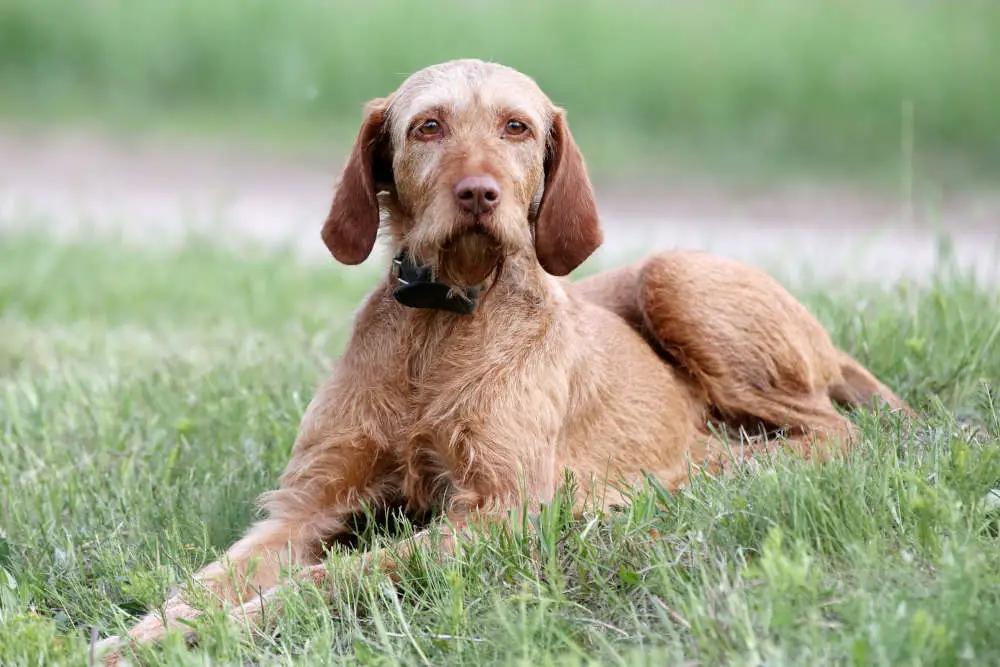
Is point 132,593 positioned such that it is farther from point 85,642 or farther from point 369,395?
point 369,395

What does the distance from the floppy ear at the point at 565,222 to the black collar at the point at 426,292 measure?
0.26 meters

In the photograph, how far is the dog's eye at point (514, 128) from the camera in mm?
4117

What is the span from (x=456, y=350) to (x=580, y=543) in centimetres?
86

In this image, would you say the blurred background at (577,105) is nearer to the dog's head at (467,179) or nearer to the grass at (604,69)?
the grass at (604,69)

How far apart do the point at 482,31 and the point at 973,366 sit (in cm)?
1000

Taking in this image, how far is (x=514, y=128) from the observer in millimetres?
4129

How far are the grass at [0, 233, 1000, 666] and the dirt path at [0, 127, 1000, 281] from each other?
115 inches

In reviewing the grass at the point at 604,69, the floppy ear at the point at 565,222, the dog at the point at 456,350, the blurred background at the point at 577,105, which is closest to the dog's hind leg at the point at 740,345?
the dog at the point at 456,350

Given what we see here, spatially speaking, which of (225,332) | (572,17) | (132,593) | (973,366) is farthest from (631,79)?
(132,593)

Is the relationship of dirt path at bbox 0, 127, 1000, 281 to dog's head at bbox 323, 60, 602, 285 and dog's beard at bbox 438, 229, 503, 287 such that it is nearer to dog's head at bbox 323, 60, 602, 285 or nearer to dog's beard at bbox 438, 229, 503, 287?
dog's head at bbox 323, 60, 602, 285

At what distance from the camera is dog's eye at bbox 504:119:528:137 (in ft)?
13.5

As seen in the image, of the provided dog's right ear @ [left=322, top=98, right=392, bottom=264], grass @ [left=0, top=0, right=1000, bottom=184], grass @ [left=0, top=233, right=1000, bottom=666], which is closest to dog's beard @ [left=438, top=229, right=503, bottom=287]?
dog's right ear @ [left=322, top=98, right=392, bottom=264]

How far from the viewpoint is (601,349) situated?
4.75 metres

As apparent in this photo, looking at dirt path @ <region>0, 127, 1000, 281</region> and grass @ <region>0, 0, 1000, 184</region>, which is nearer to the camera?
dirt path @ <region>0, 127, 1000, 281</region>
